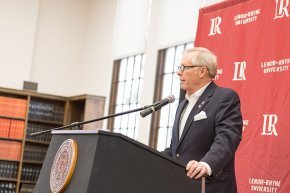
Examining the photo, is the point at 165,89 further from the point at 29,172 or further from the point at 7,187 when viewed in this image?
the point at 7,187

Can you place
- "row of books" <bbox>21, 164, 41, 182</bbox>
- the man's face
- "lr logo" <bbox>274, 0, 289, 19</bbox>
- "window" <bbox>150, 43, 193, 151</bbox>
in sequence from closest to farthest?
the man's face, "lr logo" <bbox>274, 0, 289, 19</bbox>, "window" <bbox>150, 43, 193, 151</bbox>, "row of books" <bbox>21, 164, 41, 182</bbox>

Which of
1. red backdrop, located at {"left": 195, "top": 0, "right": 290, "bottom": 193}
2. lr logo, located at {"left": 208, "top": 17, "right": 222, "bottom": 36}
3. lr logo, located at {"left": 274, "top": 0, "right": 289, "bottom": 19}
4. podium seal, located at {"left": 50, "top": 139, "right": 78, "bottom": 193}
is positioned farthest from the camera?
lr logo, located at {"left": 208, "top": 17, "right": 222, "bottom": 36}

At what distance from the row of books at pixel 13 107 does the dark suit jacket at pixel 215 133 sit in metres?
7.13

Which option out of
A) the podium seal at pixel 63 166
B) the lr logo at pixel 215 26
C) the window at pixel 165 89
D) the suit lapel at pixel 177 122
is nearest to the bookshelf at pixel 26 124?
the window at pixel 165 89

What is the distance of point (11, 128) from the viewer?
32.3ft

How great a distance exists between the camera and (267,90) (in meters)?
4.13

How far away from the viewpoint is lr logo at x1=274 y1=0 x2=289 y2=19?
162 inches

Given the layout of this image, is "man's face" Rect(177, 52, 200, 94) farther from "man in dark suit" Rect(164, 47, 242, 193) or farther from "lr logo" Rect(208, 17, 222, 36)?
"lr logo" Rect(208, 17, 222, 36)

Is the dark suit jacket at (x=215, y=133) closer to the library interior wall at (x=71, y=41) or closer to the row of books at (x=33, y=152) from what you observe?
the library interior wall at (x=71, y=41)

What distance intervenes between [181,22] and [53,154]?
5632 millimetres

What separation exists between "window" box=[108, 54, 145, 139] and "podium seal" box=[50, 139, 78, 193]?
6429 millimetres

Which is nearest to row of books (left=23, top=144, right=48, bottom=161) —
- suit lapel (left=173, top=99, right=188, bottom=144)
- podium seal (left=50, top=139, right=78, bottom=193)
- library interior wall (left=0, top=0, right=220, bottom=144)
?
library interior wall (left=0, top=0, right=220, bottom=144)

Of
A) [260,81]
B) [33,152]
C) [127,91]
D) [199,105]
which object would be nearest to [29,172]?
[33,152]

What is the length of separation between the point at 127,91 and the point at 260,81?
5.65 meters
